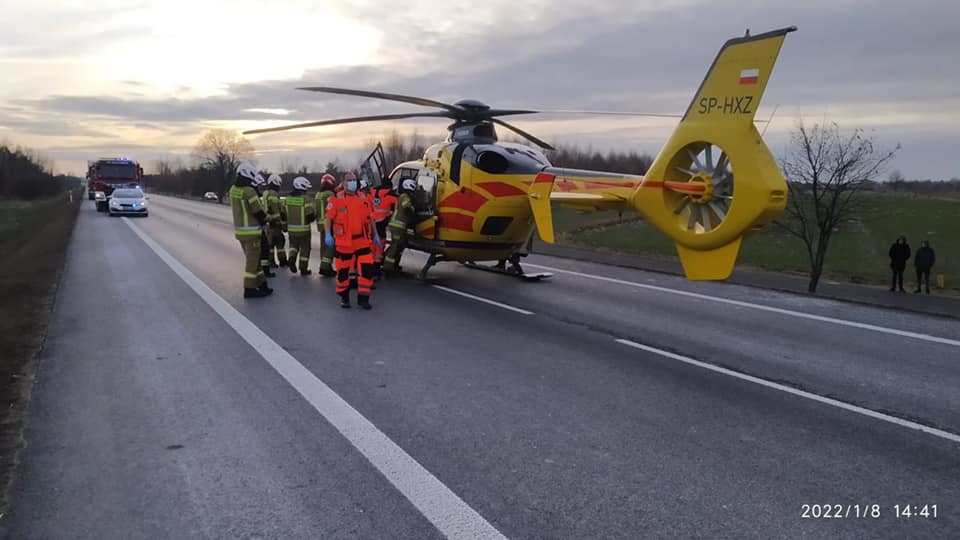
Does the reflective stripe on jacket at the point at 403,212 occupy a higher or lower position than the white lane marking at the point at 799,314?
higher

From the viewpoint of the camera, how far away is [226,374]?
290 inches

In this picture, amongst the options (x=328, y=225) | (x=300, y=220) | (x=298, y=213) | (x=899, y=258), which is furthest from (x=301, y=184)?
(x=899, y=258)

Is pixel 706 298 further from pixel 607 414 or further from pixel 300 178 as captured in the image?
pixel 300 178

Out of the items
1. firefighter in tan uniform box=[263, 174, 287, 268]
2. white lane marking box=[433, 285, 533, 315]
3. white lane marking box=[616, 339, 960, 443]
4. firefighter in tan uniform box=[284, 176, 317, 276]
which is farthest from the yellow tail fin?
firefighter in tan uniform box=[263, 174, 287, 268]

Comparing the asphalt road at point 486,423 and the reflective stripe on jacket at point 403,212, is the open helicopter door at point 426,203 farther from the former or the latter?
the asphalt road at point 486,423

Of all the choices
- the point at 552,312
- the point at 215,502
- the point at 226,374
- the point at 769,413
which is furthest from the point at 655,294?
the point at 215,502

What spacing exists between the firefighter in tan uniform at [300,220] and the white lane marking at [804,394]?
8.51 metres

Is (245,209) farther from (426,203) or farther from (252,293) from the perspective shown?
(426,203)

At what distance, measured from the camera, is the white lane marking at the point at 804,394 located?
5.88 metres

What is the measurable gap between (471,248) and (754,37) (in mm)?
6616

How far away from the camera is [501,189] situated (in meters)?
12.8

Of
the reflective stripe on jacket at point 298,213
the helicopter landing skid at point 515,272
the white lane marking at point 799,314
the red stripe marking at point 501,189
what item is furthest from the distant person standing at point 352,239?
the white lane marking at point 799,314

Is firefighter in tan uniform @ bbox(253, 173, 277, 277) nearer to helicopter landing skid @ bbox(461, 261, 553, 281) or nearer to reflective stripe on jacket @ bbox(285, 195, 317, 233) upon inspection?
reflective stripe on jacket @ bbox(285, 195, 317, 233)

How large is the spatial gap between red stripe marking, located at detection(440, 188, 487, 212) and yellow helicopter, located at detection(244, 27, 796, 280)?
19mm
